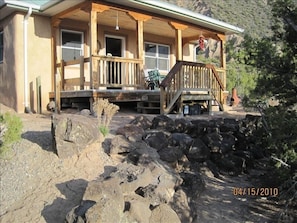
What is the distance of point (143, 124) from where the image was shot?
7363 millimetres

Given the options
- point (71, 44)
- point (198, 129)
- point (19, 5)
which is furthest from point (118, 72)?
point (198, 129)

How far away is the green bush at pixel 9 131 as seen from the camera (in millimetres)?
5660

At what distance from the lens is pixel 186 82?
10656mm

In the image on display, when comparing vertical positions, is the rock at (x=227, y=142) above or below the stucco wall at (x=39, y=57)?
below

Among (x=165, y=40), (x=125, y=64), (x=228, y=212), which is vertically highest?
(x=165, y=40)

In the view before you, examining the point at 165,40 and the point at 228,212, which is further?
the point at 165,40

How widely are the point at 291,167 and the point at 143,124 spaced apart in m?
3.12

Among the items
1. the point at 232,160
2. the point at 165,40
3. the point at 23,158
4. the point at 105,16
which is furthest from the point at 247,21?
the point at 23,158

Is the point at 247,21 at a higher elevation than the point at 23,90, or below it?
higher

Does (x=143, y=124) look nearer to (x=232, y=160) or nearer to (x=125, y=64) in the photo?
(x=232, y=160)

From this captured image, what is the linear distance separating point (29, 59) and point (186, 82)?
17.2 feet

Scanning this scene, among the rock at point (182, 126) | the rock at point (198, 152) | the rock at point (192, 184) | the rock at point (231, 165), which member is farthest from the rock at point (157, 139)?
the rock at point (231, 165)

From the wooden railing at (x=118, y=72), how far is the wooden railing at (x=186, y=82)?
166cm
